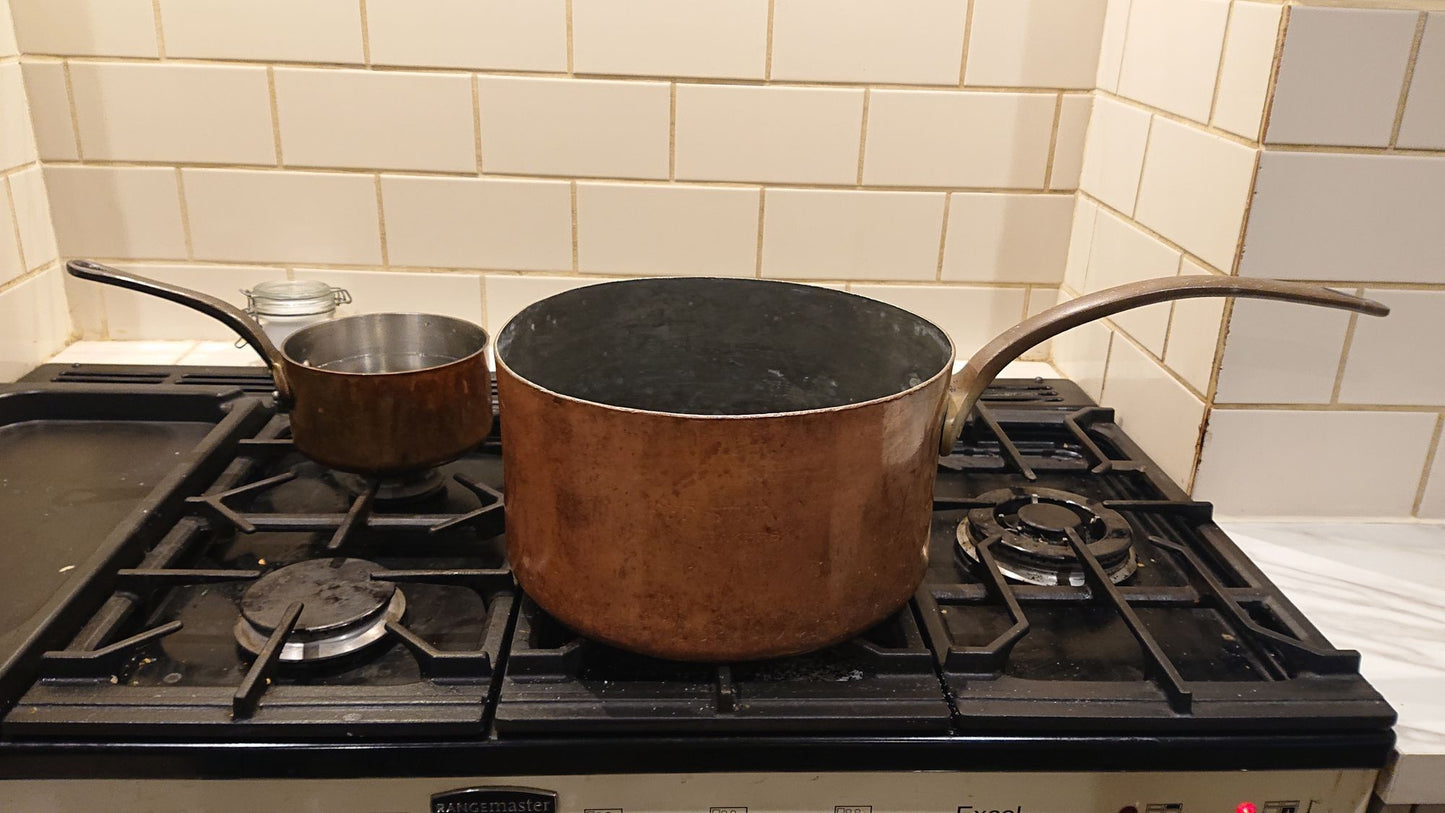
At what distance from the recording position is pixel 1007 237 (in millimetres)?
1170

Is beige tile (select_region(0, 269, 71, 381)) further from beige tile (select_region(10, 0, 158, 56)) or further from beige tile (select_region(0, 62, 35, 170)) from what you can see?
beige tile (select_region(10, 0, 158, 56))

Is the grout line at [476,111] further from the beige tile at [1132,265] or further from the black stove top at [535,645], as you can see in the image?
the beige tile at [1132,265]

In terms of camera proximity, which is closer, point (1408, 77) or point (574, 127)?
point (1408, 77)

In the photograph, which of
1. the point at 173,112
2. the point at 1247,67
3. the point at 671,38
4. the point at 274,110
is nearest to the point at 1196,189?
the point at 1247,67

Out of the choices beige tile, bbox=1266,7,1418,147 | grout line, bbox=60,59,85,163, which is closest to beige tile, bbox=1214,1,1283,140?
beige tile, bbox=1266,7,1418,147

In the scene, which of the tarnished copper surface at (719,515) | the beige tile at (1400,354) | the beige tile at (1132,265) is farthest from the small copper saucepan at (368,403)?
the beige tile at (1400,354)

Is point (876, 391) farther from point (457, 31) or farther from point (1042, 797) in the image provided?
point (457, 31)

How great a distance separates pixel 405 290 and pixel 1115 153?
30.9 inches

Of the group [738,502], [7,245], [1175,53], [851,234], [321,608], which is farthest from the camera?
[851,234]

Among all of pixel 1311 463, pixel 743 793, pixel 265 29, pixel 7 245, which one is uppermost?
pixel 265 29

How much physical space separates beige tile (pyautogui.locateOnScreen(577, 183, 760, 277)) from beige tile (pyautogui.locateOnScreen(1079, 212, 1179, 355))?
0.37 meters

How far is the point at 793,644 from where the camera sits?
2.02 feet

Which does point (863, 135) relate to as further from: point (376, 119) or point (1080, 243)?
point (376, 119)

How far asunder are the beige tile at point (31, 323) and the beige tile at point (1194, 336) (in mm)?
1149
